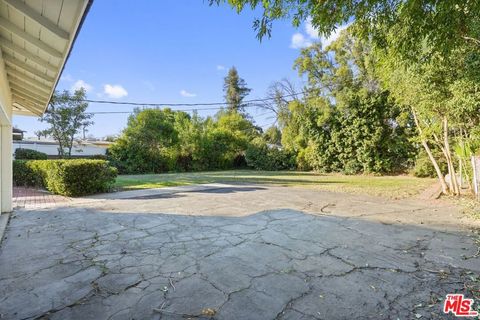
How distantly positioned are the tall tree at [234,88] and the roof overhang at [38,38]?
3527 centimetres

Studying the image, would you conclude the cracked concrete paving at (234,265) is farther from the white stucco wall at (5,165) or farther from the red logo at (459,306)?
the white stucco wall at (5,165)

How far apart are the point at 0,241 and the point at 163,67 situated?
18.7 meters

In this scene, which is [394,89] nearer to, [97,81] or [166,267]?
[166,267]

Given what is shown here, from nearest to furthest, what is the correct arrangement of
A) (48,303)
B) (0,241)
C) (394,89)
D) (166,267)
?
(48,303)
(166,267)
(0,241)
(394,89)

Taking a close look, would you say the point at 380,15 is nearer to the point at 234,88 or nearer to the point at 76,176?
the point at 76,176

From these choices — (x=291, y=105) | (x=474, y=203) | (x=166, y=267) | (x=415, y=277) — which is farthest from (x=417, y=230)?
(x=291, y=105)

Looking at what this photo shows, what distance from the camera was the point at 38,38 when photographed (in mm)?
3344

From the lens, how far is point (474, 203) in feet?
21.9

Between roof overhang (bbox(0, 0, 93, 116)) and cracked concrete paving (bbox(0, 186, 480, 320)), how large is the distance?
2.51m

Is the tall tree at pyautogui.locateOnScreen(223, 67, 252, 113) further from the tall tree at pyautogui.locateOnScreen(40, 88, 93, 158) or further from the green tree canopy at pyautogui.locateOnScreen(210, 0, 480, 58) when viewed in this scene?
the green tree canopy at pyautogui.locateOnScreen(210, 0, 480, 58)

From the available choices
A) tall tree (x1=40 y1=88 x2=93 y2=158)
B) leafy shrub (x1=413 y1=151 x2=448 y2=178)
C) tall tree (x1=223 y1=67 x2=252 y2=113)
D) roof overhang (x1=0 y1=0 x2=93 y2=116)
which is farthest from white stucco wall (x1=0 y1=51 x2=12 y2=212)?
tall tree (x1=223 y1=67 x2=252 y2=113)

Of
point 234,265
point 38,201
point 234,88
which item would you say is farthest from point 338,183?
point 234,88

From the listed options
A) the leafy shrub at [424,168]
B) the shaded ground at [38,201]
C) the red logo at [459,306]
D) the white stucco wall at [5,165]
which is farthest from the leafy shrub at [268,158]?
the red logo at [459,306]

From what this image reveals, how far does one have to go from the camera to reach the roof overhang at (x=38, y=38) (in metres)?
2.60
